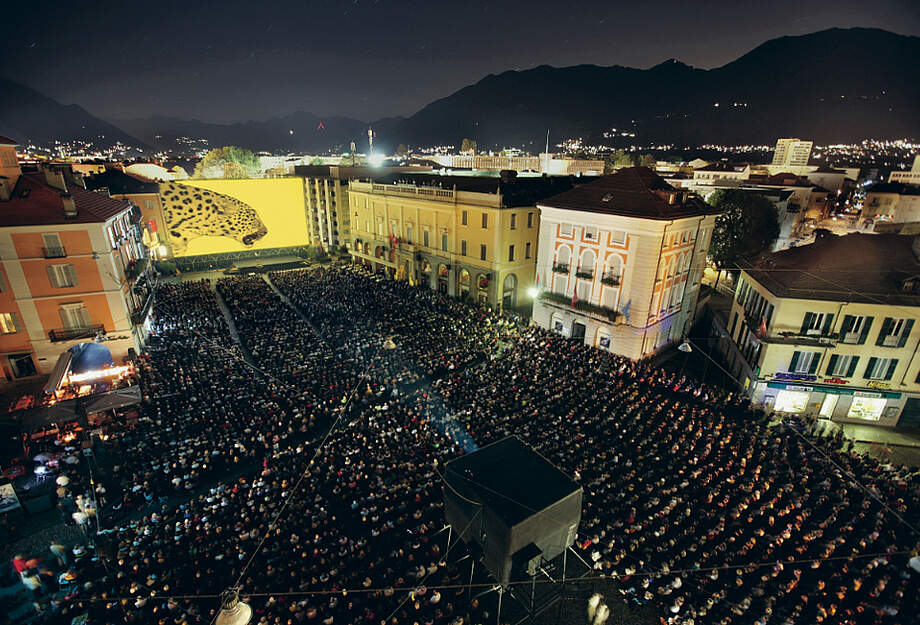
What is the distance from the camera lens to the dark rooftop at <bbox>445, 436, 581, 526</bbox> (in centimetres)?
1066

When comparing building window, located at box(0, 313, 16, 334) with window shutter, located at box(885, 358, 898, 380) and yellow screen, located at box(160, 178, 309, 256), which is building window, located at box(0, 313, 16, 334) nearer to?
yellow screen, located at box(160, 178, 309, 256)

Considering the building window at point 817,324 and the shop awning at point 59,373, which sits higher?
the building window at point 817,324

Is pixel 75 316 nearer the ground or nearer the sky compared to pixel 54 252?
nearer the ground

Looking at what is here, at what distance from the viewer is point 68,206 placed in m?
25.6

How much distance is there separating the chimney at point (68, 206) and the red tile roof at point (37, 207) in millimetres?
214

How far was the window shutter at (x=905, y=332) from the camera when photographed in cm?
2236

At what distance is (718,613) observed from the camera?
503 inches

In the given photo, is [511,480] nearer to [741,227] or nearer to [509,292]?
[509,292]

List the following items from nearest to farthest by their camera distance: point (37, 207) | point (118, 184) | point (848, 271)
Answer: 1. point (848, 271)
2. point (37, 207)
3. point (118, 184)

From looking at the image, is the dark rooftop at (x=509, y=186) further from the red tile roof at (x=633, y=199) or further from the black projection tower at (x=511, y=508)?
the black projection tower at (x=511, y=508)

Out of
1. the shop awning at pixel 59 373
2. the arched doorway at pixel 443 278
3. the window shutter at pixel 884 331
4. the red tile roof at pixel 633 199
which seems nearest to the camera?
the shop awning at pixel 59 373

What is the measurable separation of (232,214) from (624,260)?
50728 mm

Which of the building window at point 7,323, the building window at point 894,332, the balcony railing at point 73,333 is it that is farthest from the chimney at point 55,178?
the building window at point 894,332

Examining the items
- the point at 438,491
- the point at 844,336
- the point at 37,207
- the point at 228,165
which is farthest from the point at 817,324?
the point at 228,165
